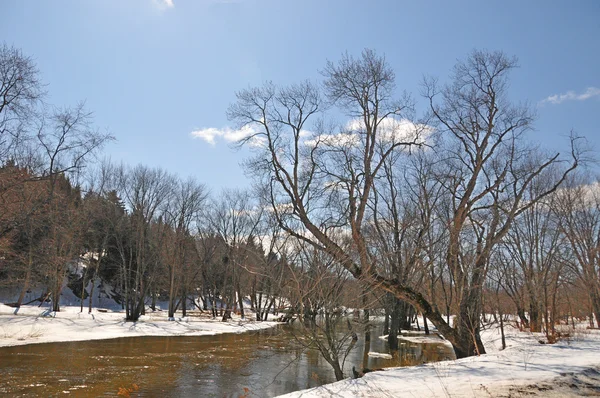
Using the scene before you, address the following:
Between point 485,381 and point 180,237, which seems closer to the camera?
point 485,381

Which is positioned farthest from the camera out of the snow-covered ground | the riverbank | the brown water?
the riverbank

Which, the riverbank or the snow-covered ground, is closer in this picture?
the snow-covered ground

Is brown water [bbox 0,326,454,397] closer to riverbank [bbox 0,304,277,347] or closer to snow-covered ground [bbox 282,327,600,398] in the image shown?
riverbank [bbox 0,304,277,347]

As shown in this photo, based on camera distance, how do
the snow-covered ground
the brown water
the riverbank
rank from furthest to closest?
1. the riverbank
2. the brown water
3. the snow-covered ground

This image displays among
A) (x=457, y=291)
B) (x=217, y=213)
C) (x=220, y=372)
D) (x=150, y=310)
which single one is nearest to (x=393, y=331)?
(x=457, y=291)

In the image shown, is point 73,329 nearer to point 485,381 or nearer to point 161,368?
point 161,368

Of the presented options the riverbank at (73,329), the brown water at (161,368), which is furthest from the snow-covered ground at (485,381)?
the riverbank at (73,329)

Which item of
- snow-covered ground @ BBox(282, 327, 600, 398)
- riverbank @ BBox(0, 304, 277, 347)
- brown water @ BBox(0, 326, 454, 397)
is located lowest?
brown water @ BBox(0, 326, 454, 397)

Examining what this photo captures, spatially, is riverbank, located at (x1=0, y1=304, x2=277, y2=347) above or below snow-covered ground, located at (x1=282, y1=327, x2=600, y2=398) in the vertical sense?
below

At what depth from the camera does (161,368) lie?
43.8 feet

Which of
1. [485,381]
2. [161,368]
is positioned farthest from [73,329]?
[485,381]

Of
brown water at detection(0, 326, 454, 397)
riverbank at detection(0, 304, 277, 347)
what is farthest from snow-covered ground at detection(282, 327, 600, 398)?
riverbank at detection(0, 304, 277, 347)

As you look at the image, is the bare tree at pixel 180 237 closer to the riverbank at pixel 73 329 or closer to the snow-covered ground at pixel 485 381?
the riverbank at pixel 73 329

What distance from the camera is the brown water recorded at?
10.3 m
